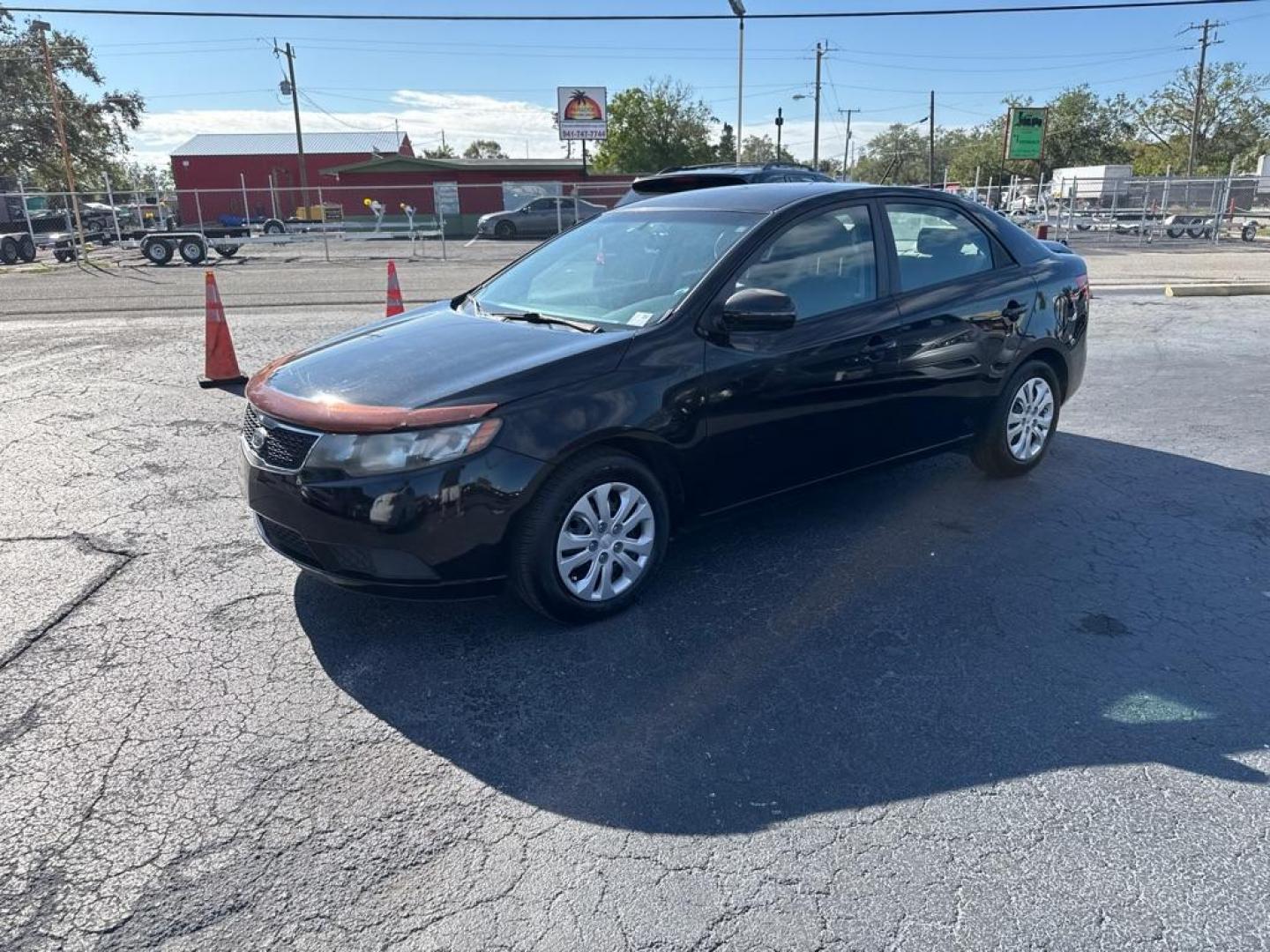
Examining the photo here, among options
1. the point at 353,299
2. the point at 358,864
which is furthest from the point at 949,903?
the point at 353,299

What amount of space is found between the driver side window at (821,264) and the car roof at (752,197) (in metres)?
0.14

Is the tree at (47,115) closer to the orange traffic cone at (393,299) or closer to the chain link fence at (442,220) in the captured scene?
the chain link fence at (442,220)

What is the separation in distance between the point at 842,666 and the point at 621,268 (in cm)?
216

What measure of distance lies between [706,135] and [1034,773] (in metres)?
66.6

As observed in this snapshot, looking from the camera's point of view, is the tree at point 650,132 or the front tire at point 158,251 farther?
the tree at point 650,132

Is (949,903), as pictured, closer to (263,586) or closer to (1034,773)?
(1034,773)

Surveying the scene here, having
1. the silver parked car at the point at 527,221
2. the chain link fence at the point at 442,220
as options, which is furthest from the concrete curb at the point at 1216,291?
the silver parked car at the point at 527,221

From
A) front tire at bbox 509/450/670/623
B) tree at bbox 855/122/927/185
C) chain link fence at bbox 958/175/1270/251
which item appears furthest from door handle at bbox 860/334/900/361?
tree at bbox 855/122/927/185

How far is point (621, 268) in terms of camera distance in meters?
4.34

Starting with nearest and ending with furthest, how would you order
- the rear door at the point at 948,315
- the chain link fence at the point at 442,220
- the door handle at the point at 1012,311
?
the rear door at the point at 948,315 → the door handle at the point at 1012,311 → the chain link fence at the point at 442,220

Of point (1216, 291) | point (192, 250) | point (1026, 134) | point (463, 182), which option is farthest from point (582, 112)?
point (1216, 291)

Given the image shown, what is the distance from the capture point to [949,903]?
2.26 meters

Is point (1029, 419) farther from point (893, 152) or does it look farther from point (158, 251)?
point (893, 152)

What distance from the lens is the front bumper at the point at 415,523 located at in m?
3.19
